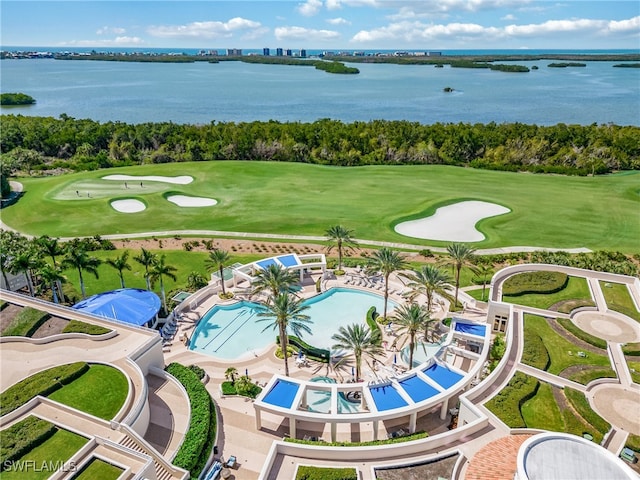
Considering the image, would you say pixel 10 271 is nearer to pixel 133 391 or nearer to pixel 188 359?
pixel 188 359

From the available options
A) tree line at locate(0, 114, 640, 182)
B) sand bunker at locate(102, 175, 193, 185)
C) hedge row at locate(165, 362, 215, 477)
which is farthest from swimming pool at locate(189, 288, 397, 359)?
tree line at locate(0, 114, 640, 182)

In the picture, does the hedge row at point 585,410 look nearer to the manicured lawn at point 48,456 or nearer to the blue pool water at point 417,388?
the blue pool water at point 417,388

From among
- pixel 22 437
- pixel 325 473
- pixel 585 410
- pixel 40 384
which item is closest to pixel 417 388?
pixel 325 473

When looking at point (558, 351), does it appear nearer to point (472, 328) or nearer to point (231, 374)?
point (472, 328)

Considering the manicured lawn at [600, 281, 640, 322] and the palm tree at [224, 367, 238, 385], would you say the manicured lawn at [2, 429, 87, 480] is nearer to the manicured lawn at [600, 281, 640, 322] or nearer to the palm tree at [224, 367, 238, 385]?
the palm tree at [224, 367, 238, 385]

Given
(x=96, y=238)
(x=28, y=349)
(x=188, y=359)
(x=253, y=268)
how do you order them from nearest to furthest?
(x=28, y=349), (x=188, y=359), (x=253, y=268), (x=96, y=238)

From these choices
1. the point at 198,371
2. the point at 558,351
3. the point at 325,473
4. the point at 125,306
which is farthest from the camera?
the point at 125,306

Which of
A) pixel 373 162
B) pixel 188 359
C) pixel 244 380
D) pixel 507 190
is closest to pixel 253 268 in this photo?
pixel 188 359
